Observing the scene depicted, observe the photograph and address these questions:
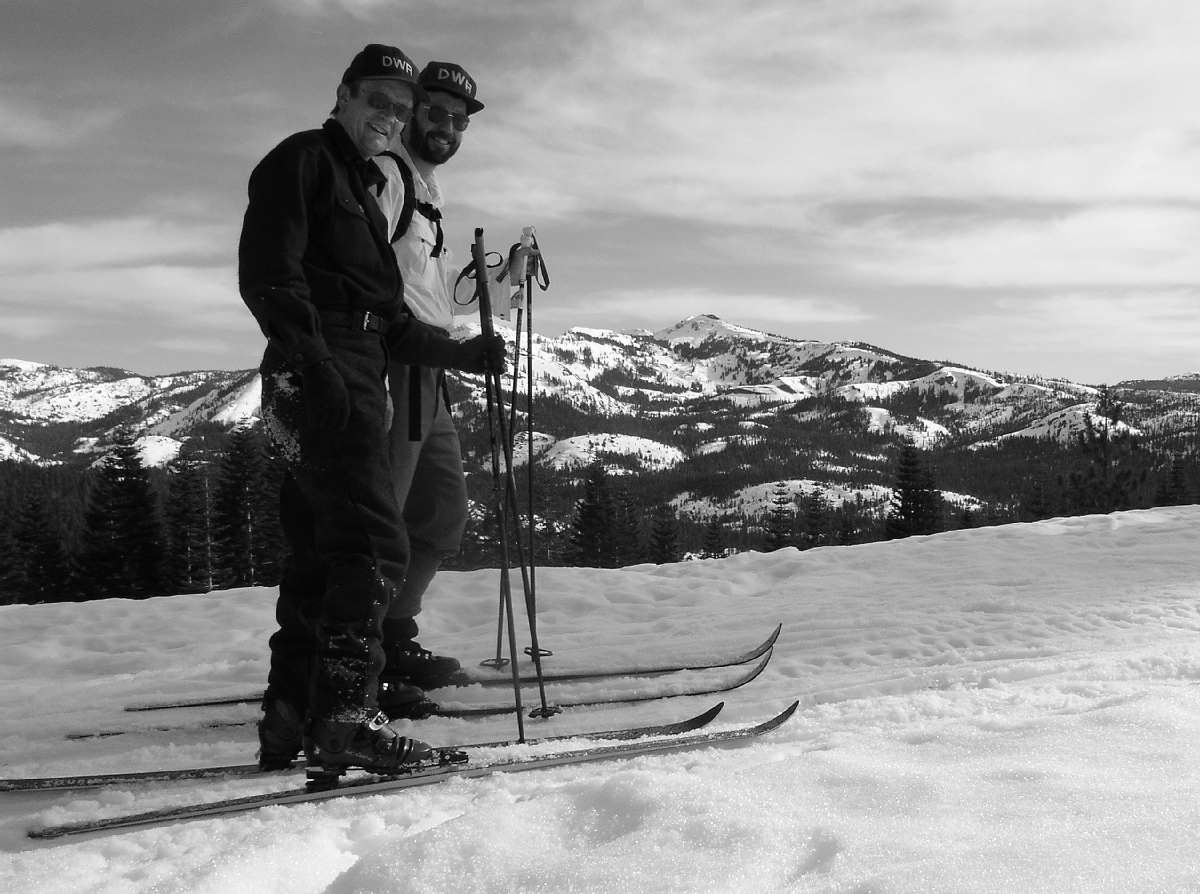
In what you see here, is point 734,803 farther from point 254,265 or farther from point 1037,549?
point 1037,549

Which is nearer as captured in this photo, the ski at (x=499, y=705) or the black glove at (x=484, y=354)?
the black glove at (x=484, y=354)

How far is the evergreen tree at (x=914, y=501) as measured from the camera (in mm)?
60312

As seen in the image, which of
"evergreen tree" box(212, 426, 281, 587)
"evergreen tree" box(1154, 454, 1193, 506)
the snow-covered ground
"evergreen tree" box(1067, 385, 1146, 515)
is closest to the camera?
the snow-covered ground

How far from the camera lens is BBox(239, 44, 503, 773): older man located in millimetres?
2506

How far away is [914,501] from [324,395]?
6490 centimetres

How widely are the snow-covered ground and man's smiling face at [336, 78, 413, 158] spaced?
228cm

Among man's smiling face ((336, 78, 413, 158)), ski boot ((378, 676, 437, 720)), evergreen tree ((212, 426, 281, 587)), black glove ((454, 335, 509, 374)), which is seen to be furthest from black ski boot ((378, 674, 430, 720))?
evergreen tree ((212, 426, 281, 587))

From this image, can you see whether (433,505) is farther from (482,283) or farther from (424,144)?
(424,144)

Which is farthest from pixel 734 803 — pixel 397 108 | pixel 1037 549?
pixel 1037 549

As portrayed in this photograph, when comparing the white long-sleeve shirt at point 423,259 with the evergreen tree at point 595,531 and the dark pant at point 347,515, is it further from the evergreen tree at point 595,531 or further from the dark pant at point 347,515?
the evergreen tree at point 595,531

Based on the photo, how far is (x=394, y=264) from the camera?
291 cm

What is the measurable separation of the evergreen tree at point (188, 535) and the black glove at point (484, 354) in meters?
44.7

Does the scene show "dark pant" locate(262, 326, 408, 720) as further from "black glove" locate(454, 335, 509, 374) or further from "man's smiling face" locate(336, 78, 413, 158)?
"man's smiling face" locate(336, 78, 413, 158)

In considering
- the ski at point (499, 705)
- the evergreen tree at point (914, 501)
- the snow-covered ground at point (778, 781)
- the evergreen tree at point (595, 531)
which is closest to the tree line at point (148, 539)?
the evergreen tree at point (595, 531)
